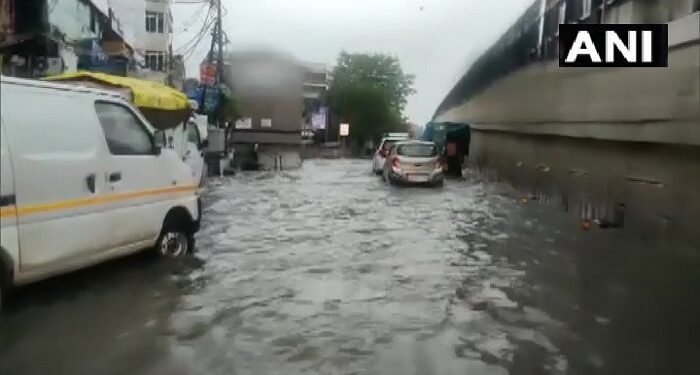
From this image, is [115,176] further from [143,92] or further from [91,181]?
[143,92]

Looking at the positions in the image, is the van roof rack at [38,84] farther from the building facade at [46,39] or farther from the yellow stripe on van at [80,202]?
the building facade at [46,39]

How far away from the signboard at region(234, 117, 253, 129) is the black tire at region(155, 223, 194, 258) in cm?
2561

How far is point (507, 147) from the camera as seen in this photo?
2498 cm

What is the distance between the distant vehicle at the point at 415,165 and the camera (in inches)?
886

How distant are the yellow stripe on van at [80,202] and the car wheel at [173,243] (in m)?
0.46

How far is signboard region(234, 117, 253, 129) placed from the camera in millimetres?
34556

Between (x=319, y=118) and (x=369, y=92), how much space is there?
8.56 meters

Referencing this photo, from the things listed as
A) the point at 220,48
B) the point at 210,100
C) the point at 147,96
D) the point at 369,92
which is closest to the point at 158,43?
the point at 210,100

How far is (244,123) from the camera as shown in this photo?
36.1 metres

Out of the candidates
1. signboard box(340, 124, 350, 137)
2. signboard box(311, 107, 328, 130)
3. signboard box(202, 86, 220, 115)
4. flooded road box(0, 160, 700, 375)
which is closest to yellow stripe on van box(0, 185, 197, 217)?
flooded road box(0, 160, 700, 375)

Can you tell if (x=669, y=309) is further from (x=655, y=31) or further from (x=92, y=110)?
(x=92, y=110)

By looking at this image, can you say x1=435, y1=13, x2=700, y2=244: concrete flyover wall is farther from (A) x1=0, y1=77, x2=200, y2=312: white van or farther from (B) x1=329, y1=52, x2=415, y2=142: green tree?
(B) x1=329, y1=52, x2=415, y2=142: green tree

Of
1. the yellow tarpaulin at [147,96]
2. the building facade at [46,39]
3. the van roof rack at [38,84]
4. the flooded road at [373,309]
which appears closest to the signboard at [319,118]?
the building facade at [46,39]

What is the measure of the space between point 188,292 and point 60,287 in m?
1.14
